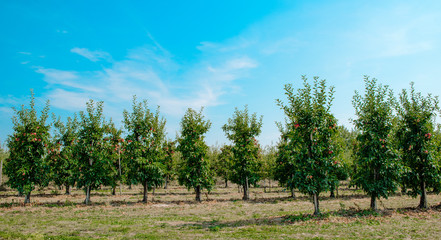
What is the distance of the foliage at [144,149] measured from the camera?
96.4 feet

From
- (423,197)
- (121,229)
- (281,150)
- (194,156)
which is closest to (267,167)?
(281,150)

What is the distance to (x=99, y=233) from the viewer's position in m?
14.2

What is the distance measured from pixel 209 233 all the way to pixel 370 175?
47.4ft

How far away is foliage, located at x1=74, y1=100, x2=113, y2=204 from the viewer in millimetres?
29141

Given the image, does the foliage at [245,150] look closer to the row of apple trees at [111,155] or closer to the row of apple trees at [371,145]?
the row of apple trees at [111,155]

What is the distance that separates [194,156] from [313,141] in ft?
53.2

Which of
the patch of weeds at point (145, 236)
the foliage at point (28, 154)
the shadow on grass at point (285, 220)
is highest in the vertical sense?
the foliage at point (28, 154)

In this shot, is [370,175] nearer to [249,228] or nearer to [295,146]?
[295,146]

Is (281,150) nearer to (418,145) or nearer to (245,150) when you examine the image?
(245,150)

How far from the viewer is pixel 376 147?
19.8m

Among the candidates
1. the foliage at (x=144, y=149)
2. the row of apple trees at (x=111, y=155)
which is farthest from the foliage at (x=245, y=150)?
the foliage at (x=144, y=149)

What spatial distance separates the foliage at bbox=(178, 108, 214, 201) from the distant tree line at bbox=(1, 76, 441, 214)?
12 centimetres

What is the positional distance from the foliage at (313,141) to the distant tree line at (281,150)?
7cm

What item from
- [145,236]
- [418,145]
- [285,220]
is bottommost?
[285,220]
